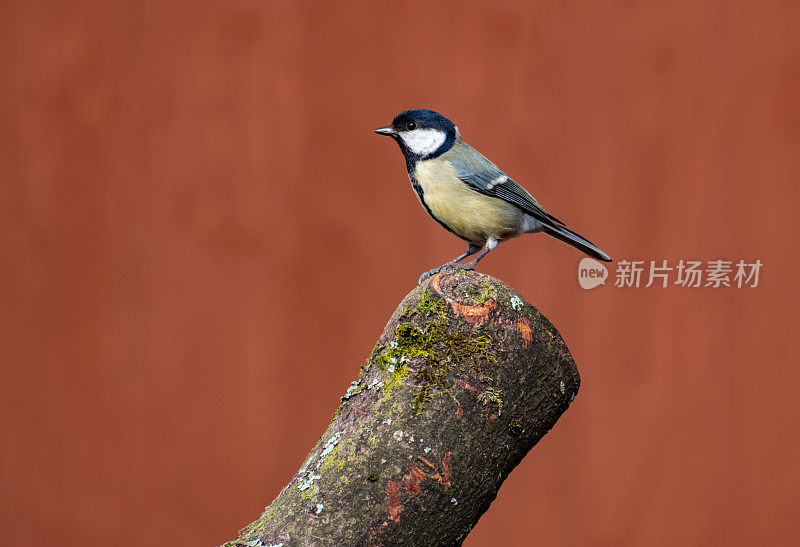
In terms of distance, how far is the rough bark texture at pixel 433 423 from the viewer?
1264 mm

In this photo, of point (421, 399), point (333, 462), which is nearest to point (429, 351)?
point (421, 399)

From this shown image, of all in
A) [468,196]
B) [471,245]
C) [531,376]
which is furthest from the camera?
[471,245]

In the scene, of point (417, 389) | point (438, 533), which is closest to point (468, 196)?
point (417, 389)

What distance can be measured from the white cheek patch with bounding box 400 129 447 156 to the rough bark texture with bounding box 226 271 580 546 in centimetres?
57

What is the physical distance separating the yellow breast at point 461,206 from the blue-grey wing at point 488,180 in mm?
16

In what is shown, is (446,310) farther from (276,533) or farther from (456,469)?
(276,533)

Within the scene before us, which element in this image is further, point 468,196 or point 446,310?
point 468,196

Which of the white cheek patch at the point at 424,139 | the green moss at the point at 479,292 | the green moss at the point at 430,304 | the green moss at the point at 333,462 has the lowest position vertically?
the green moss at the point at 333,462

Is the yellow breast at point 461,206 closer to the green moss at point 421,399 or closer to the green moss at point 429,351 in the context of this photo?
the green moss at point 429,351

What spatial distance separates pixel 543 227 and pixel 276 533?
1.10m

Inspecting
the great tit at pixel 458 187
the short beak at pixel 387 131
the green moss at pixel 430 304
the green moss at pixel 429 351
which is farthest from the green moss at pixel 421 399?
the short beak at pixel 387 131

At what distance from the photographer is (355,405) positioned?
1.38 metres

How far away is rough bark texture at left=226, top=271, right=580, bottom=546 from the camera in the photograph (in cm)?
126

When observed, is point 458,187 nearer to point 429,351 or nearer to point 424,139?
point 424,139
